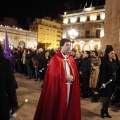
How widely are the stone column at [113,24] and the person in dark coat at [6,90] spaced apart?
369 inches

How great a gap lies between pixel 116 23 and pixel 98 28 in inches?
1727

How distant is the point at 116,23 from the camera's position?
1299cm

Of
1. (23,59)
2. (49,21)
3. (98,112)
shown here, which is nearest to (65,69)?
(98,112)

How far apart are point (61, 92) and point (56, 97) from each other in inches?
5.9

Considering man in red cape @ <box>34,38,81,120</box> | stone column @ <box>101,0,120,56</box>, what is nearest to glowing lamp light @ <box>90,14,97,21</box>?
stone column @ <box>101,0,120,56</box>

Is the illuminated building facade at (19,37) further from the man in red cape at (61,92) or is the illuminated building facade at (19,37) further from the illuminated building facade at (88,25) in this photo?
the man in red cape at (61,92)

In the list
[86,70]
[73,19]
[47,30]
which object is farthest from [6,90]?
[47,30]

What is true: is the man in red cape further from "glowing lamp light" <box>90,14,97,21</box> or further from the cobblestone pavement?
"glowing lamp light" <box>90,14,97,21</box>

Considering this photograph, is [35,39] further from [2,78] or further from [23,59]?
[2,78]

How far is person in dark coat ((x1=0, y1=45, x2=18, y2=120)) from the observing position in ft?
10.2

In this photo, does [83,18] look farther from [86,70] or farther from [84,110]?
[84,110]

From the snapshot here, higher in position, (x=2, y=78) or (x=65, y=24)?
(x=65, y=24)

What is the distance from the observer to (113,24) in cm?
1366

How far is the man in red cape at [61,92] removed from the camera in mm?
4531
